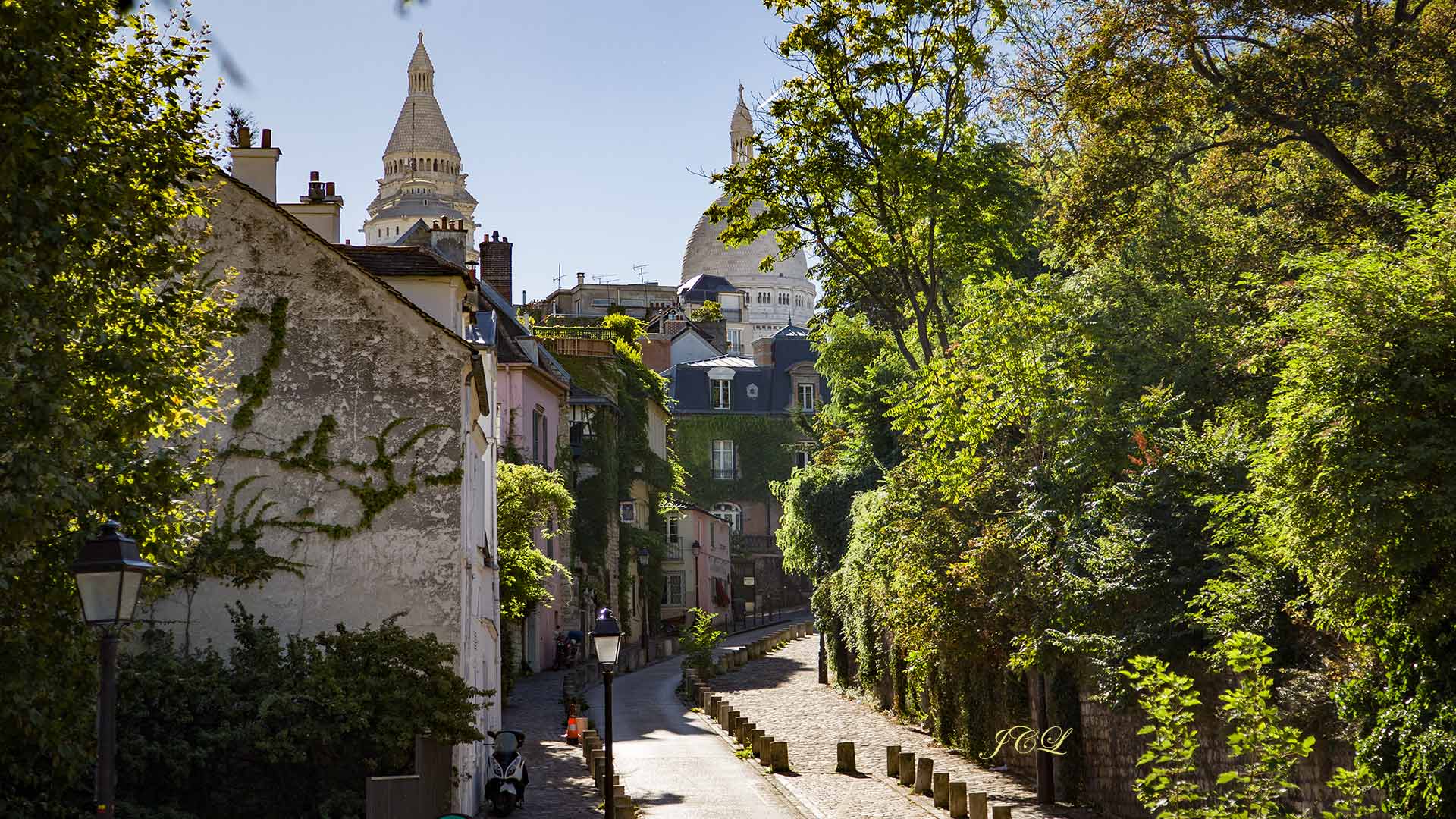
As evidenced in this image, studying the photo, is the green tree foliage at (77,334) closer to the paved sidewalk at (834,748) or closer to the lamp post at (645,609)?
the paved sidewalk at (834,748)

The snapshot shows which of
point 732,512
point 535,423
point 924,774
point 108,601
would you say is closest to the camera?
point 108,601

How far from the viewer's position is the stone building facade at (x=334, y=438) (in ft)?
57.9

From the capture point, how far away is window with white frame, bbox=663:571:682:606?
61.1m

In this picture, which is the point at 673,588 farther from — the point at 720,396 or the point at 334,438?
the point at 334,438

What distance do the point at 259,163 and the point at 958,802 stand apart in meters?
12.9

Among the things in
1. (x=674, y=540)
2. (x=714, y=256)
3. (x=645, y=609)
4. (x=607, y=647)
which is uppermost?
(x=714, y=256)

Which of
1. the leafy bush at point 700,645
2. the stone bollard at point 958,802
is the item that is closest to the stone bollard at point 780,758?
the stone bollard at point 958,802

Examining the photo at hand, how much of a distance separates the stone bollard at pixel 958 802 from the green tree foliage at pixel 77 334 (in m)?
11.1

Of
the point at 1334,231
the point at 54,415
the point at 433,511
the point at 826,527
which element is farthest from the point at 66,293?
the point at 826,527

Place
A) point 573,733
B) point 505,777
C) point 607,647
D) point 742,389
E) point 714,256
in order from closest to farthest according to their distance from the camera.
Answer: point 607,647, point 505,777, point 573,733, point 742,389, point 714,256

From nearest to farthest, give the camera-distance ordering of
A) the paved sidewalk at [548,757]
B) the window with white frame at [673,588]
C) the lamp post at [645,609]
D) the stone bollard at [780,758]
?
the paved sidewalk at [548,757] < the stone bollard at [780,758] < the lamp post at [645,609] < the window with white frame at [673,588]

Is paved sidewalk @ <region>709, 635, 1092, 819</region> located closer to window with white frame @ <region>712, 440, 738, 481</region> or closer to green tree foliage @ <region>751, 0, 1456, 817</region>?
green tree foliage @ <region>751, 0, 1456, 817</region>

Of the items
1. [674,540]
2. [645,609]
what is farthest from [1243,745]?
[674,540]

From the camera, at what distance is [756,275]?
16225 cm
